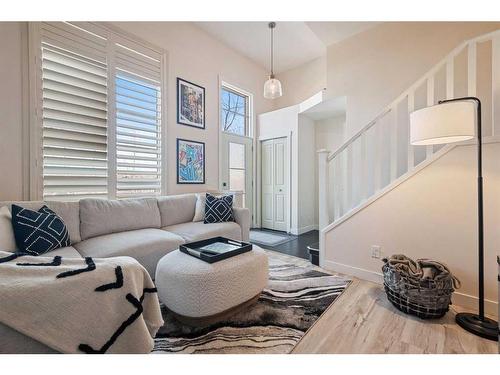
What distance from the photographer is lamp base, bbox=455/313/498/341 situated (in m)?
1.51

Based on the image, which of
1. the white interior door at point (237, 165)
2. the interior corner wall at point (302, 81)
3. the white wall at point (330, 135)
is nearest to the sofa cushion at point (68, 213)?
the white interior door at point (237, 165)

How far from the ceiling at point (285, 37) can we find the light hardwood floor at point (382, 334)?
345cm

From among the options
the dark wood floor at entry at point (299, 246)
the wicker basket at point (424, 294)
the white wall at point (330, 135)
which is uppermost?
the white wall at point (330, 135)

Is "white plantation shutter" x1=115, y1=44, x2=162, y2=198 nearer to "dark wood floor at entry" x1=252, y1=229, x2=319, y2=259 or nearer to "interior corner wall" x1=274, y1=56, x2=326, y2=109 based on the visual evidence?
"dark wood floor at entry" x1=252, y1=229, x2=319, y2=259

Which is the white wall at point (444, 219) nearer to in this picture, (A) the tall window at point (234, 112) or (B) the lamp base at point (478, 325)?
(B) the lamp base at point (478, 325)

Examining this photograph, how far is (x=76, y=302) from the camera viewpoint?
0.83 metres

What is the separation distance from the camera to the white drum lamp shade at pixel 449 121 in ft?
5.02

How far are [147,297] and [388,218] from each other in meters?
2.21

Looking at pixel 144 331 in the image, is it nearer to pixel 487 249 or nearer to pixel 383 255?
pixel 383 255

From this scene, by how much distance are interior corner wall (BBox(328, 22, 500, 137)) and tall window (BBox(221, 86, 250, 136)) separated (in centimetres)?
179

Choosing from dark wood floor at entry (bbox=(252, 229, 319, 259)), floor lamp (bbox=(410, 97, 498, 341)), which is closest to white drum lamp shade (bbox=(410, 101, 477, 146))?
floor lamp (bbox=(410, 97, 498, 341))

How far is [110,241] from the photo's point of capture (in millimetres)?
2158

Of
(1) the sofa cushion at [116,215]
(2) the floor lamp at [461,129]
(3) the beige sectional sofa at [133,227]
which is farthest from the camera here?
(1) the sofa cushion at [116,215]
